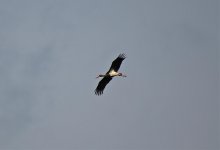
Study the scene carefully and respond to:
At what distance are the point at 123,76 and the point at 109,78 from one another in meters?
1.58

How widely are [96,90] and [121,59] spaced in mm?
4993

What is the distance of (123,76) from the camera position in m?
107

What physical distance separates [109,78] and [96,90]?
1.68 metres

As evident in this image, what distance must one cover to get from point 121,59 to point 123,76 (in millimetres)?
2739

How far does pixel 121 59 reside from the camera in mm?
104750

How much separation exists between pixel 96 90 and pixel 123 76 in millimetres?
3057

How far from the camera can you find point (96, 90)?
108 m

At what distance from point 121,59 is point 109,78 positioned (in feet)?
12.3
